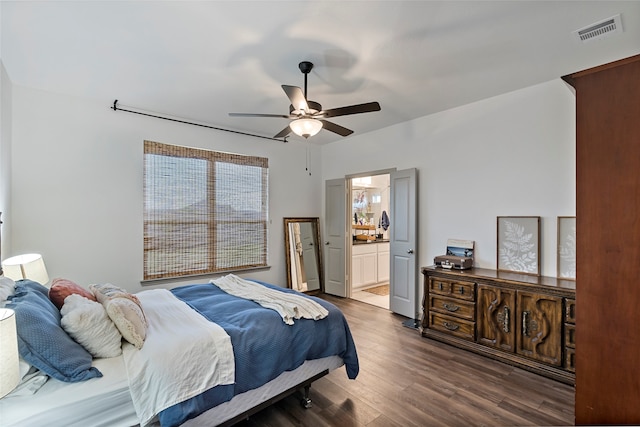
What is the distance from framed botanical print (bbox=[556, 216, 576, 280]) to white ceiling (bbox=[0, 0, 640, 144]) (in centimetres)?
148

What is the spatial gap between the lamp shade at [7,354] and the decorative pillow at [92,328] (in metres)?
0.48

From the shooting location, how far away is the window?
398cm

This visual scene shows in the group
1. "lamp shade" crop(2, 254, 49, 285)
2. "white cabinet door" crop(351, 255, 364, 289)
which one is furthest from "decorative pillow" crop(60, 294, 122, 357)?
"white cabinet door" crop(351, 255, 364, 289)

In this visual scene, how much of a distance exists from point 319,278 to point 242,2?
462cm

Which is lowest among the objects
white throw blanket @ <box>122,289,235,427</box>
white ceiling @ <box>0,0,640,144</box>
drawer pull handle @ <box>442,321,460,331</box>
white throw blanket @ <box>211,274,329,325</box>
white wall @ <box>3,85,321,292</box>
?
drawer pull handle @ <box>442,321,460,331</box>

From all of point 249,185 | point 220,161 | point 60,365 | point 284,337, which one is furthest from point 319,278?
point 60,365

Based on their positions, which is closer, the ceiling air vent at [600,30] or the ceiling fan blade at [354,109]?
the ceiling air vent at [600,30]

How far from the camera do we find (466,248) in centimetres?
375

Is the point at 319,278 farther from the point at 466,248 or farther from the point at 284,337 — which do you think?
the point at 284,337

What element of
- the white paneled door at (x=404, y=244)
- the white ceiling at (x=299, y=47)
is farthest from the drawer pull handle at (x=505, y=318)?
the white ceiling at (x=299, y=47)

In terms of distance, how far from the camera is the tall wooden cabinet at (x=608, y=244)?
1102mm

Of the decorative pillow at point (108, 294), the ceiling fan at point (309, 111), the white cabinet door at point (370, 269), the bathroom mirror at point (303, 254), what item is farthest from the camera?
the white cabinet door at point (370, 269)

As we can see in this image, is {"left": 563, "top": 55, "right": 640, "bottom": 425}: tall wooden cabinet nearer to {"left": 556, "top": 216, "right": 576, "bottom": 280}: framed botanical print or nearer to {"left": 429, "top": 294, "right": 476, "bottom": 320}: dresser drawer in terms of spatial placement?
{"left": 429, "top": 294, "right": 476, "bottom": 320}: dresser drawer

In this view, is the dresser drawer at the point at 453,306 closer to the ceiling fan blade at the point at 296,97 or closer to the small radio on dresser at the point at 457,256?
the small radio on dresser at the point at 457,256
